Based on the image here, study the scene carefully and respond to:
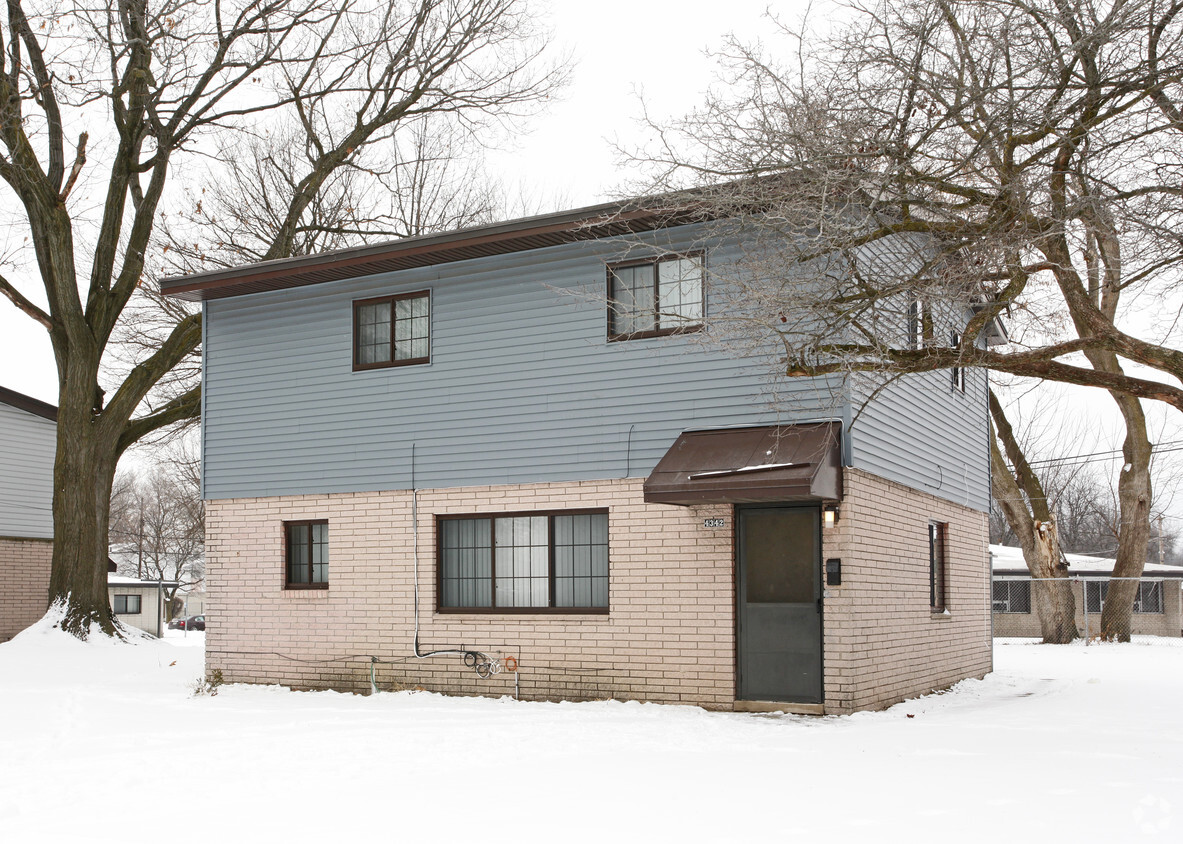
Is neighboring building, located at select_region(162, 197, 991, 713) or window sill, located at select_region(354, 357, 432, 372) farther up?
window sill, located at select_region(354, 357, 432, 372)

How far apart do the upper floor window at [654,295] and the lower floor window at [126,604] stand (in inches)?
1377

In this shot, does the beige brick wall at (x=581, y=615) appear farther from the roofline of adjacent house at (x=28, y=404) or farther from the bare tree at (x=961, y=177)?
the roofline of adjacent house at (x=28, y=404)

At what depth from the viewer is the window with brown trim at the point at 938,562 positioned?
1543 centimetres

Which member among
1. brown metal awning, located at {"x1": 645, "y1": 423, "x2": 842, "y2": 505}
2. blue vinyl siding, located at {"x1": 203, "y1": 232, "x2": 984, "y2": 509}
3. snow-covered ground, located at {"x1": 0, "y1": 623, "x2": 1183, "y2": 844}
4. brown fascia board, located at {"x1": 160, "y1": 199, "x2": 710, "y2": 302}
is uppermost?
brown fascia board, located at {"x1": 160, "y1": 199, "x2": 710, "y2": 302}

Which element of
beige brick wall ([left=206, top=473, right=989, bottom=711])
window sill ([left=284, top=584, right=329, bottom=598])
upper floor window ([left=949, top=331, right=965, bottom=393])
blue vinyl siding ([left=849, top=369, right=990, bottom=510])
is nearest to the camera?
beige brick wall ([left=206, top=473, right=989, bottom=711])

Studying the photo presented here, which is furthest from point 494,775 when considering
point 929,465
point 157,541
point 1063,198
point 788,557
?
point 157,541

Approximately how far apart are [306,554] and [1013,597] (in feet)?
86.3

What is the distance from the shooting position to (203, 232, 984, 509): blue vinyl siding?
12562 millimetres

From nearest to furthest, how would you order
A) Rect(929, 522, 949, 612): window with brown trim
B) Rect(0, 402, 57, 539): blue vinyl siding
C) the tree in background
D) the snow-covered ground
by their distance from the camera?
the snow-covered ground
Rect(929, 522, 949, 612): window with brown trim
Rect(0, 402, 57, 539): blue vinyl siding
the tree in background

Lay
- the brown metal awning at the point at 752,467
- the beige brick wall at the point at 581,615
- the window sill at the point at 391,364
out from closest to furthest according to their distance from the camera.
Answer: the brown metal awning at the point at 752,467 < the beige brick wall at the point at 581,615 < the window sill at the point at 391,364

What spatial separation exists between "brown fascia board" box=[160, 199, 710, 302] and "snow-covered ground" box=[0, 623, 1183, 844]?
17.1ft

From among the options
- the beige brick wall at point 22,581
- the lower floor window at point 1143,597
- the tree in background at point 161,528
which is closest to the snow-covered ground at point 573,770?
the beige brick wall at point 22,581

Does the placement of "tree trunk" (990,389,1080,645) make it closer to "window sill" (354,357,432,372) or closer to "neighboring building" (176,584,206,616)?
"window sill" (354,357,432,372)

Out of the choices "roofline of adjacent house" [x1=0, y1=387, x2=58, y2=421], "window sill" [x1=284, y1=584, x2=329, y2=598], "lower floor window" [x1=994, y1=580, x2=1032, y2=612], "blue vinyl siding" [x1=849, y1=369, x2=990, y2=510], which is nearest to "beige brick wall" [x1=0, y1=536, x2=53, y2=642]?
"roofline of adjacent house" [x1=0, y1=387, x2=58, y2=421]
